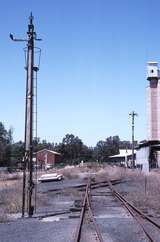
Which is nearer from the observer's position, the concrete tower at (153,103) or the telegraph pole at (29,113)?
the telegraph pole at (29,113)

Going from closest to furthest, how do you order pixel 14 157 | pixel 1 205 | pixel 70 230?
pixel 70 230 < pixel 1 205 < pixel 14 157

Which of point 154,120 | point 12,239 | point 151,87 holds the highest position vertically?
point 151,87

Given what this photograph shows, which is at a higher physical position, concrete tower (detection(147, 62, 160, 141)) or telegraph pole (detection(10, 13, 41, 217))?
concrete tower (detection(147, 62, 160, 141))

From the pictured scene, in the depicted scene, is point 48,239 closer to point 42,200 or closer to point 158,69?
point 42,200

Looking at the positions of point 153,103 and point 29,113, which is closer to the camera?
point 29,113

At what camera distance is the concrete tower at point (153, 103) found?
99.8 meters

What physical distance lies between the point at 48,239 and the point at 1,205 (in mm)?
10147

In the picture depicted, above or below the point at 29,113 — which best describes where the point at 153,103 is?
above

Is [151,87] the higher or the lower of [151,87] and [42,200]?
the higher

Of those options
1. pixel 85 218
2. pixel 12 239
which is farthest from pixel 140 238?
pixel 85 218

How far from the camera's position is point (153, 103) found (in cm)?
10062

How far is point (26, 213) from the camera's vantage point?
18875mm

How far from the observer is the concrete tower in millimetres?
99750

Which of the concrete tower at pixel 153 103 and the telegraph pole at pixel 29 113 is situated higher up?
the concrete tower at pixel 153 103
